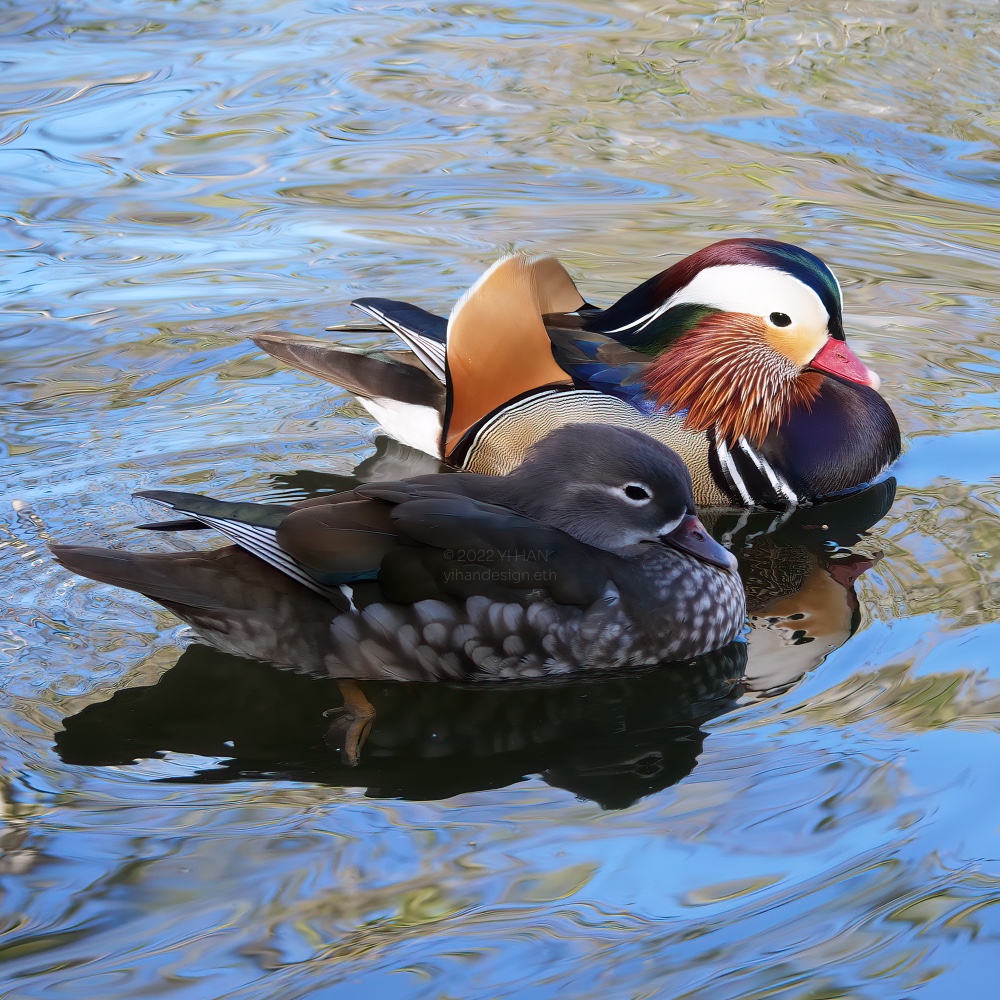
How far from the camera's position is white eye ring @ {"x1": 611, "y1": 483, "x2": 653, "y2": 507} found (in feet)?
13.0

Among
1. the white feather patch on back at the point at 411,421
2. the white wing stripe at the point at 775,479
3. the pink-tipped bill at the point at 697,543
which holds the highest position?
the pink-tipped bill at the point at 697,543

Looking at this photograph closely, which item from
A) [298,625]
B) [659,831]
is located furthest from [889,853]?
[298,625]

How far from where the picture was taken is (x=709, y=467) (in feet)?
16.8

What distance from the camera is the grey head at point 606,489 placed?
397cm

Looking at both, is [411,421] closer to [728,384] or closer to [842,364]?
[728,384]

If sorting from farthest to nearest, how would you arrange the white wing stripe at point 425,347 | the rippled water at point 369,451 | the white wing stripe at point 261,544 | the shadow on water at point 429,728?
the white wing stripe at point 425,347 → the white wing stripe at point 261,544 → the shadow on water at point 429,728 → the rippled water at point 369,451

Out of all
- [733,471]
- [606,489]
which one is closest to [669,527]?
[606,489]

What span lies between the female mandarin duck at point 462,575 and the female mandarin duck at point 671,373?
1010 mm

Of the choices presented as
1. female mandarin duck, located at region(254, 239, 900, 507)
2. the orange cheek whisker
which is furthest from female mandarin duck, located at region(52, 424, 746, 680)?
the orange cheek whisker

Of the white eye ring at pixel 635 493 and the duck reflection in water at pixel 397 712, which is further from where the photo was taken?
the white eye ring at pixel 635 493

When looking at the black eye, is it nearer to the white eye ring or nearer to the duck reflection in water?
the white eye ring

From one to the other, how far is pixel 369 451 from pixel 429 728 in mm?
1887

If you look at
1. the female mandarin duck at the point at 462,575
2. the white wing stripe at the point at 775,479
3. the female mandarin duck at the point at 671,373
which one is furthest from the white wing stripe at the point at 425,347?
the female mandarin duck at the point at 462,575

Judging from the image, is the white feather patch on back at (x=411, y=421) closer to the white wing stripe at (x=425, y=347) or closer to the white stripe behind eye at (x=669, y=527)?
the white wing stripe at (x=425, y=347)
